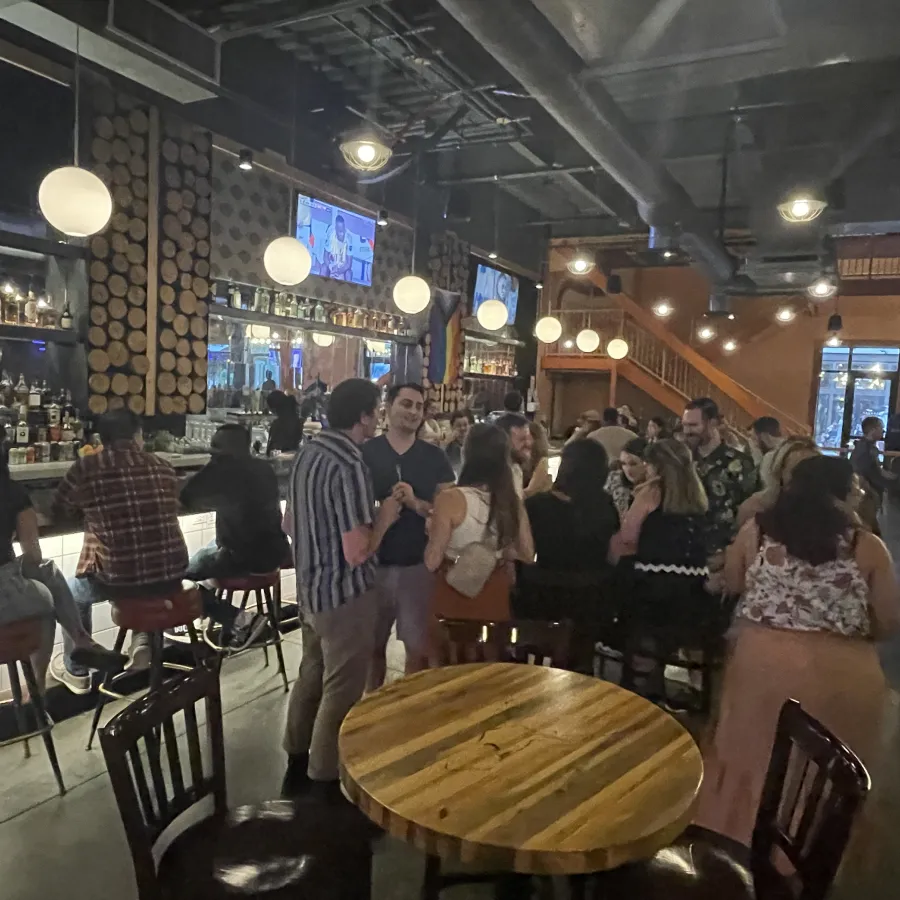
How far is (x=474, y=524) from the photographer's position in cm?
295

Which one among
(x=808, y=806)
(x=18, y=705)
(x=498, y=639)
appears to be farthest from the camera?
(x=18, y=705)

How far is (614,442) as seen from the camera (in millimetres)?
5578

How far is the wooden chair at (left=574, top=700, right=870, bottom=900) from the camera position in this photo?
1.61m

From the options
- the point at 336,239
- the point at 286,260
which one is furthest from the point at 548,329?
the point at 286,260

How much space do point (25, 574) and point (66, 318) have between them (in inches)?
83.7

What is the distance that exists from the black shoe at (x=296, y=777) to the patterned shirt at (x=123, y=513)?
98 centimetres

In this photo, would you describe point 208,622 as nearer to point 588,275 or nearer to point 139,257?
point 139,257

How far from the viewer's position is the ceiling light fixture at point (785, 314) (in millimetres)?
13875

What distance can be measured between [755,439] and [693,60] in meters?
3.24

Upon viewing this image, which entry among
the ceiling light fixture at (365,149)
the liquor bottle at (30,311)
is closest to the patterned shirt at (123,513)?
the liquor bottle at (30,311)

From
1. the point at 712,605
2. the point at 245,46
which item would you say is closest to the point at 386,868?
the point at 712,605

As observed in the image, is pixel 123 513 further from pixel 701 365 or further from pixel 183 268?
pixel 701 365

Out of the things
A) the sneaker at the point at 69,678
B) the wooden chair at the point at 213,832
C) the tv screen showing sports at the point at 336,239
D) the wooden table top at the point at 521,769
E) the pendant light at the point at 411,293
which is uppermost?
the tv screen showing sports at the point at 336,239

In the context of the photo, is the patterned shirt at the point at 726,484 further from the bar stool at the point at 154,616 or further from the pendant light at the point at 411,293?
the pendant light at the point at 411,293
